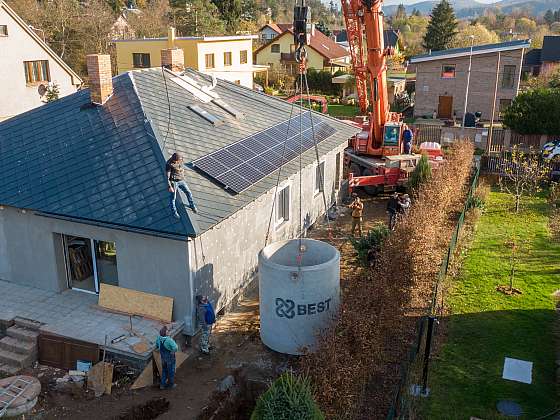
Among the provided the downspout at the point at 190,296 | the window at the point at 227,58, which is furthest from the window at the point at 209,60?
the downspout at the point at 190,296

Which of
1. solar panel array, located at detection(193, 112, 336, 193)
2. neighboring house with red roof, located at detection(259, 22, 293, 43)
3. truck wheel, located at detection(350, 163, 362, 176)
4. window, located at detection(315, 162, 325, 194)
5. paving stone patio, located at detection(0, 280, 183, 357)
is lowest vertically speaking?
paving stone patio, located at detection(0, 280, 183, 357)

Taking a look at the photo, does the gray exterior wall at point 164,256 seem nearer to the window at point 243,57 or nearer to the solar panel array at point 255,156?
the solar panel array at point 255,156

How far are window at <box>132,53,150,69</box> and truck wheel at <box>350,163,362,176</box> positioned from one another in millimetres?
25186

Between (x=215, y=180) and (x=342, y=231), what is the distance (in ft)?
27.3

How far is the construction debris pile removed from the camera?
30.0 ft

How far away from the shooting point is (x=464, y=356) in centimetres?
1247

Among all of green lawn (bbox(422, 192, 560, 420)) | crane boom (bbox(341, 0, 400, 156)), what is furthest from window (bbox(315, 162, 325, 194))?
green lawn (bbox(422, 192, 560, 420))

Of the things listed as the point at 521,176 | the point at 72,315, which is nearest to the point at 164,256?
the point at 72,315

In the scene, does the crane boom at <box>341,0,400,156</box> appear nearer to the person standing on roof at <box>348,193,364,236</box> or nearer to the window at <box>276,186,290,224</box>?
the person standing on roof at <box>348,193,364,236</box>

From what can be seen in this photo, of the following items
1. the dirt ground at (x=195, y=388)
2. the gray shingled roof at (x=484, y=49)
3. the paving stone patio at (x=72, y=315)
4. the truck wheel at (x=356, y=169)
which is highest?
the gray shingled roof at (x=484, y=49)

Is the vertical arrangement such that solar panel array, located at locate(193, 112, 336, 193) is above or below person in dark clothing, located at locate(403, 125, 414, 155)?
above

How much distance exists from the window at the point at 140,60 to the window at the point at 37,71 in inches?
419

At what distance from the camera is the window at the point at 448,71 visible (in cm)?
4244

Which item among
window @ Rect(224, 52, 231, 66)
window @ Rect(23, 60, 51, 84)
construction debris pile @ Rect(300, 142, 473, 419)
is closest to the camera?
construction debris pile @ Rect(300, 142, 473, 419)
